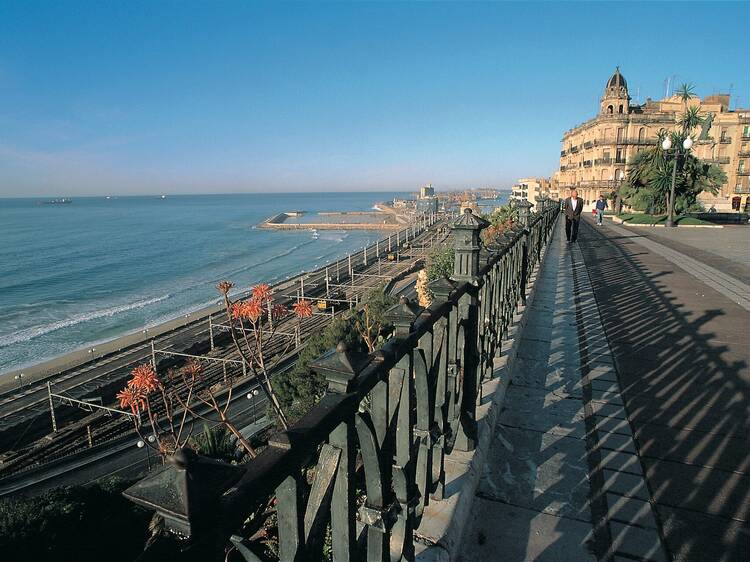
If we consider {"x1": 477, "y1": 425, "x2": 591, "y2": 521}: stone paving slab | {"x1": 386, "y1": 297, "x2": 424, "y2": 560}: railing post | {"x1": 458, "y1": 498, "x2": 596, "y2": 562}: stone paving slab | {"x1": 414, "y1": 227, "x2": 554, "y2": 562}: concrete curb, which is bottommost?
{"x1": 458, "y1": 498, "x2": 596, "y2": 562}: stone paving slab

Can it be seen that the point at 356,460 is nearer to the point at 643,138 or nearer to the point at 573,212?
the point at 573,212

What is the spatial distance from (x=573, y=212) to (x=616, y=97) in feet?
191

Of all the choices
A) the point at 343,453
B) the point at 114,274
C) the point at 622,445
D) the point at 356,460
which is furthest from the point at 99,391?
the point at 114,274

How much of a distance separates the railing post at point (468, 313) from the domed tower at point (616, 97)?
68.1 meters

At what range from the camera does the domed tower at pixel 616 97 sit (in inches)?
2372

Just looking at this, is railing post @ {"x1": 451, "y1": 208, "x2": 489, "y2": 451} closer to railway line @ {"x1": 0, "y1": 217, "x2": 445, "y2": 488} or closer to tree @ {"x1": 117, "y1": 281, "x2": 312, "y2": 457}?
tree @ {"x1": 117, "y1": 281, "x2": 312, "y2": 457}

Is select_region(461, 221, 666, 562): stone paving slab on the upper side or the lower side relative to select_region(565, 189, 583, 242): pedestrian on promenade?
lower

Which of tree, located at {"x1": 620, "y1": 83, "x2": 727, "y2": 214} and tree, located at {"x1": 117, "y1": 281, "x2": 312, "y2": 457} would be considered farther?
tree, located at {"x1": 620, "y1": 83, "x2": 727, "y2": 214}

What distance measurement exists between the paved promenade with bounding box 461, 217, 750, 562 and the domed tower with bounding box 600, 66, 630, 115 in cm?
6526

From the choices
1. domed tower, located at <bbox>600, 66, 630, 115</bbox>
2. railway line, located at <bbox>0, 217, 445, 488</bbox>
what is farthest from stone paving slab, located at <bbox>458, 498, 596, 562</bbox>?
domed tower, located at <bbox>600, 66, 630, 115</bbox>

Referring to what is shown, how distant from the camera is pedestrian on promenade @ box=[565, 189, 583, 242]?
45.0 ft

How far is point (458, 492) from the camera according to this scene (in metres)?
2.47

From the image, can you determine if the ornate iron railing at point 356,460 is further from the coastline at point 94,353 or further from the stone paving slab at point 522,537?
the coastline at point 94,353

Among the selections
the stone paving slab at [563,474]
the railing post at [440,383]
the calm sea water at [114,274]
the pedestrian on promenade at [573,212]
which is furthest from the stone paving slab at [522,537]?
the calm sea water at [114,274]
